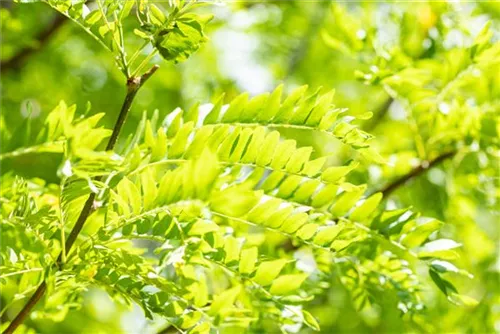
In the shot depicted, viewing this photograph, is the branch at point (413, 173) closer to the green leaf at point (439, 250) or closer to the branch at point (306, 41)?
the green leaf at point (439, 250)

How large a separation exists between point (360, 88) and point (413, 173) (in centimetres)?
110

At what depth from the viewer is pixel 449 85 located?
144 centimetres

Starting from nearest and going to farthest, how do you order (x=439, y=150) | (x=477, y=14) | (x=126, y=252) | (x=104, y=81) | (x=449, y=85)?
(x=126, y=252)
(x=449, y=85)
(x=439, y=150)
(x=477, y=14)
(x=104, y=81)

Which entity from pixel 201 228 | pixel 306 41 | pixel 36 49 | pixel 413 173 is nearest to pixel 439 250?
pixel 201 228

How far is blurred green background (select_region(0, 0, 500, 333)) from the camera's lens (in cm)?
150

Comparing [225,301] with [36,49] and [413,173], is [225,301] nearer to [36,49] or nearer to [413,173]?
[413,173]

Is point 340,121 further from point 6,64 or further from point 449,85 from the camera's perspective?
point 6,64

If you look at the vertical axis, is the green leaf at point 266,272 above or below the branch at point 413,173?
above

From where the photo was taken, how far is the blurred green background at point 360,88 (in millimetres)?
1505

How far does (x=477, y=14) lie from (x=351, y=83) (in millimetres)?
967

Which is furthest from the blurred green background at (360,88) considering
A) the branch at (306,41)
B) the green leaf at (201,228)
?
the green leaf at (201,228)

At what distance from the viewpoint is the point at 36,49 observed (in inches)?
78.3

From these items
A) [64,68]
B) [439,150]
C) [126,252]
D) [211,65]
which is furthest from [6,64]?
[126,252]

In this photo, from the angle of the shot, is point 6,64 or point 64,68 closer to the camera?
point 6,64
